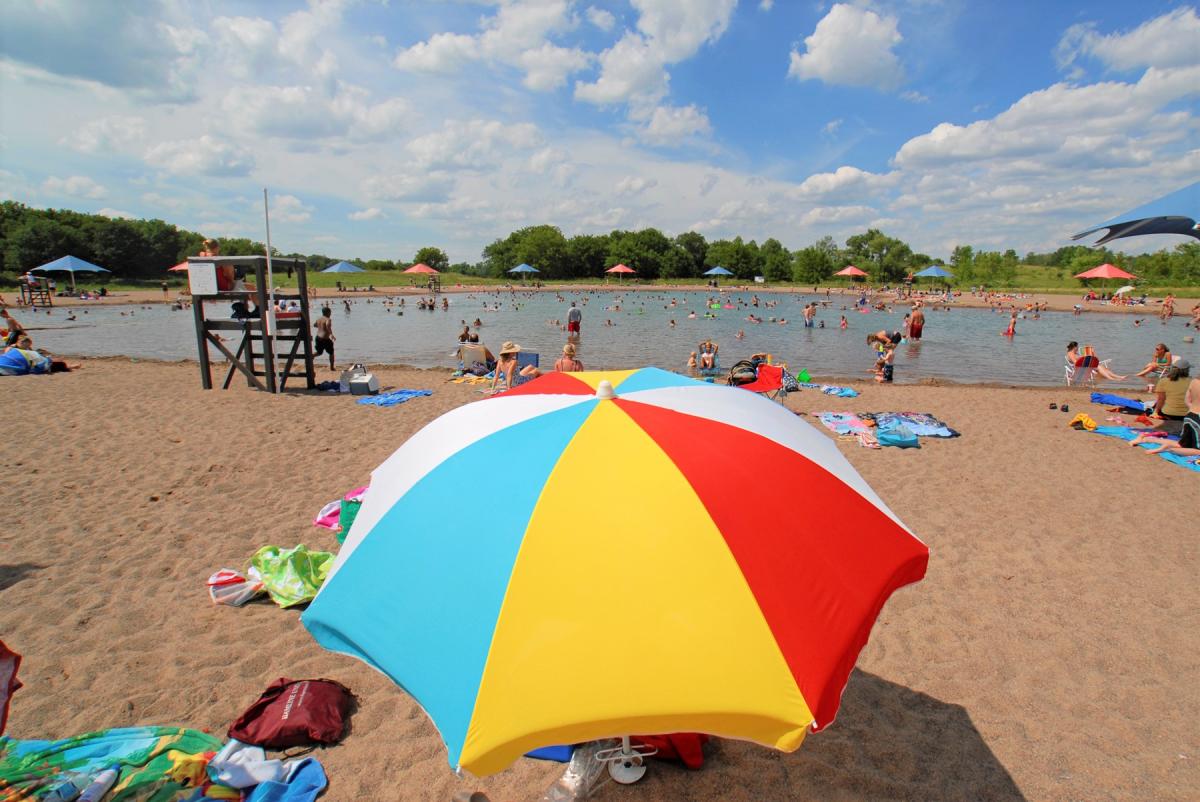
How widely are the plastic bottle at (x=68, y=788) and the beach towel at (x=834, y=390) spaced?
12.1 metres

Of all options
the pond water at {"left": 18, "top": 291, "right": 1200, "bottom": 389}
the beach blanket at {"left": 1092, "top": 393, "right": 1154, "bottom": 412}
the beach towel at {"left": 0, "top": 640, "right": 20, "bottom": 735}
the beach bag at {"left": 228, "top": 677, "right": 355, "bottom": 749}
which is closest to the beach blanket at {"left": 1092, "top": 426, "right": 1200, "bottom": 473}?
the beach blanket at {"left": 1092, "top": 393, "right": 1154, "bottom": 412}

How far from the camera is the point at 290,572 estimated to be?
4.24 metres

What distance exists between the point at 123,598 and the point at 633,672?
14.5 ft

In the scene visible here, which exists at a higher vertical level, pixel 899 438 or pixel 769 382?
pixel 769 382

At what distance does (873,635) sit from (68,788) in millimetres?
4259

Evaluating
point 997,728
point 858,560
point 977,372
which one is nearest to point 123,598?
point 858,560

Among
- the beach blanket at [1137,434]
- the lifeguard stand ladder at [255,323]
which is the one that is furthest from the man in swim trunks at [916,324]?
the lifeguard stand ladder at [255,323]

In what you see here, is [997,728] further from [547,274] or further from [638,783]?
[547,274]

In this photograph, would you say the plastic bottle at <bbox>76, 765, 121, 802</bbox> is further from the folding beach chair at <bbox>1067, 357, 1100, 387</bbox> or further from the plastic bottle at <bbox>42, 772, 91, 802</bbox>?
the folding beach chair at <bbox>1067, 357, 1100, 387</bbox>

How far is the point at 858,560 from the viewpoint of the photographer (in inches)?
72.5

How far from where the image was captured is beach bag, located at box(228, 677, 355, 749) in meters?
2.88

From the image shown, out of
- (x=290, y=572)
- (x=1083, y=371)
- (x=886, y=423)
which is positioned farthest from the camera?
(x=1083, y=371)

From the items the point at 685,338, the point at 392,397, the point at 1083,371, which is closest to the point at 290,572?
the point at 392,397

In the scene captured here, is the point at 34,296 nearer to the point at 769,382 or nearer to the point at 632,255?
the point at 769,382
